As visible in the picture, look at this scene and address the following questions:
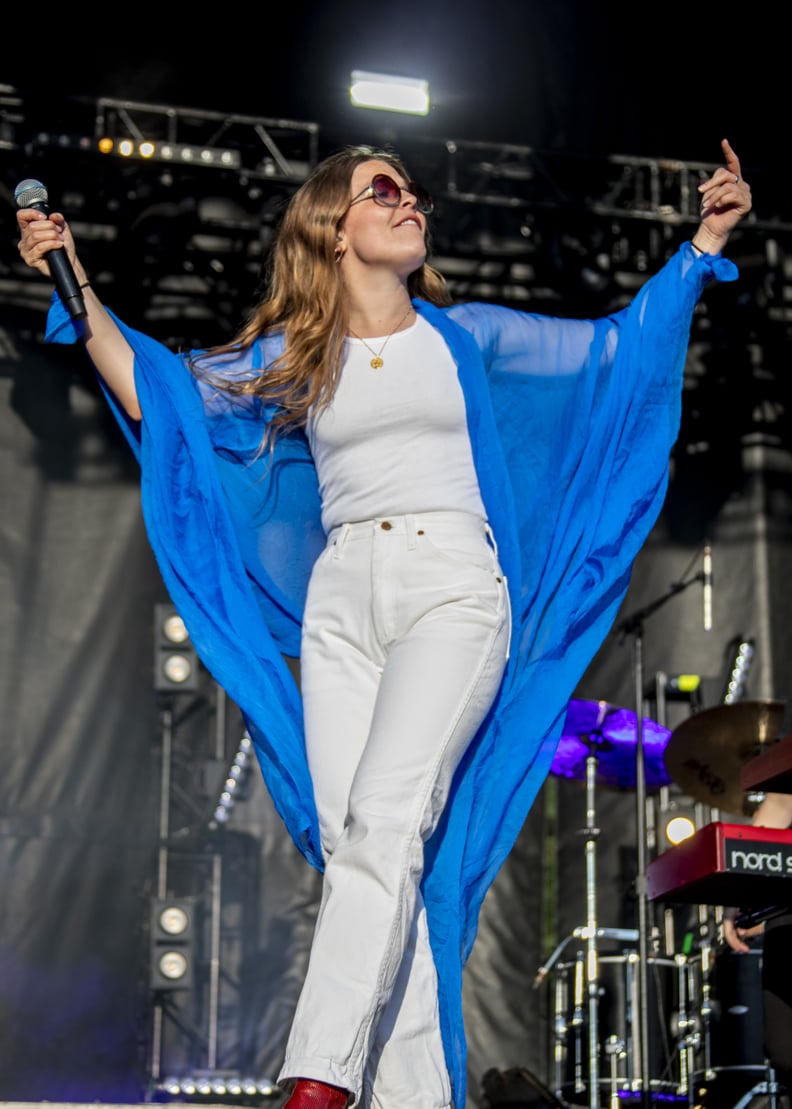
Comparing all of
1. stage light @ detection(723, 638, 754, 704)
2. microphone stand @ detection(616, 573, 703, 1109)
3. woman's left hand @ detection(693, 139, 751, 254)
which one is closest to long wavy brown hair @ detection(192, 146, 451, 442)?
woman's left hand @ detection(693, 139, 751, 254)

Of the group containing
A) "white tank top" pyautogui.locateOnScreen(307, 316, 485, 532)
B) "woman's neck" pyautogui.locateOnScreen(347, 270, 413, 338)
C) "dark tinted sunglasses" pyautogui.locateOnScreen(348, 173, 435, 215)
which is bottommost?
"white tank top" pyautogui.locateOnScreen(307, 316, 485, 532)

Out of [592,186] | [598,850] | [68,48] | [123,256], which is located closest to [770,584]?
[598,850]

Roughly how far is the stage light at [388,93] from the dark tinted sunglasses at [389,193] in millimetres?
4408

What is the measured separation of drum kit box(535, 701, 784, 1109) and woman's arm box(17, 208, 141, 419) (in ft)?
8.86

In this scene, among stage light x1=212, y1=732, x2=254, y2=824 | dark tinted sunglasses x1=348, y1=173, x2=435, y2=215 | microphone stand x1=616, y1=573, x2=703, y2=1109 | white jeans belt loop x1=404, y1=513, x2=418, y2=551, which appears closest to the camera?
white jeans belt loop x1=404, y1=513, x2=418, y2=551

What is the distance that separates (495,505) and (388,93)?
4.81 m

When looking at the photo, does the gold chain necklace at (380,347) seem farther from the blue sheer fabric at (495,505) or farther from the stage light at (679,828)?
the stage light at (679,828)

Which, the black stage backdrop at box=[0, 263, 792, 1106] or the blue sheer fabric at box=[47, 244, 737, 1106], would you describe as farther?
the black stage backdrop at box=[0, 263, 792, 1106]

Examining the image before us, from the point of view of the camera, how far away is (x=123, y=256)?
673 centimetres

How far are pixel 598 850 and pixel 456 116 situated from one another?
365 cm

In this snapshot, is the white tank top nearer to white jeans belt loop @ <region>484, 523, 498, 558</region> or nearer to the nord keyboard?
white jeans belt loop @ <region>484, 523, 498, 558</region>

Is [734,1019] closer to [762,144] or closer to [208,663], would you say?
[208,663]

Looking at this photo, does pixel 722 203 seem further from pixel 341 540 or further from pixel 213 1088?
pixel 213 1088

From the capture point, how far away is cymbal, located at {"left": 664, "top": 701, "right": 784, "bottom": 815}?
5.11 m
